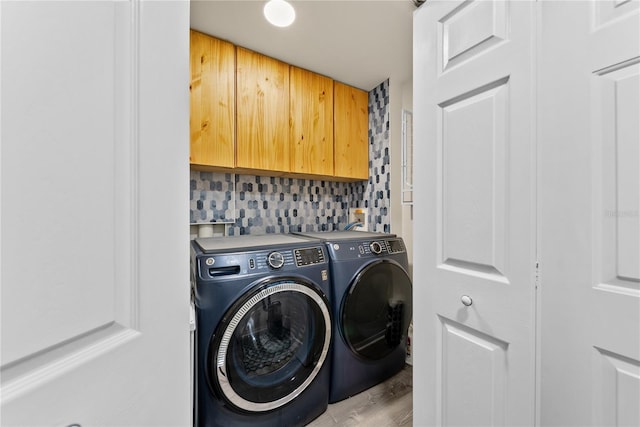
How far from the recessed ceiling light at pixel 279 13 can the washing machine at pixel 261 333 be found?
3.97 feet

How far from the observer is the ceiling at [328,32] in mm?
1372

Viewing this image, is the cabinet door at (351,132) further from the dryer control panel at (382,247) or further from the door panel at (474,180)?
the door panel at (474,180)

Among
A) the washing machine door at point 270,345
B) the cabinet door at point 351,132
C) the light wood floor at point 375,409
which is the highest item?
the cabinet door at point 351,132

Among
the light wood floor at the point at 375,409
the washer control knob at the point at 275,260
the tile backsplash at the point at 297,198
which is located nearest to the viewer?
the washer control knob at the point at 275,260

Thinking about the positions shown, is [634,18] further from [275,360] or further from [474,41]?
[275,360]

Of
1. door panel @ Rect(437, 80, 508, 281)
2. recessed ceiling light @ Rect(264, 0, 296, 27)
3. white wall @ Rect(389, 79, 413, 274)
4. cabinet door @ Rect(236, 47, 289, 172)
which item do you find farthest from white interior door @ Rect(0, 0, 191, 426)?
white wall @ Rect(389, 79, 413, 274)

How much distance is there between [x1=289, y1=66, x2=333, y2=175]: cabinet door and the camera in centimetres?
189

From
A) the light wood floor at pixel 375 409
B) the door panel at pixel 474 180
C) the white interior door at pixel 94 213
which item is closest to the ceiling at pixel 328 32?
the door panel at pixel 474 180

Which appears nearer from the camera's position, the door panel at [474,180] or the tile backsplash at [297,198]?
the door panel at [474,180]

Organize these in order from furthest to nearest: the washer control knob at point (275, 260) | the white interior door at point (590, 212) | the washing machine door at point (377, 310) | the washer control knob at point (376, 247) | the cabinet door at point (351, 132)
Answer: the cabinet door at point (351, 132), the washer control knob at point (376, 247), the washing machine door at point (377, 310), the washer control knob at point (275, 260), the white interior door at point (590, 212)

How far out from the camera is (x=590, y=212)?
0.64 metres

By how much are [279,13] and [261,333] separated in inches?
64.8

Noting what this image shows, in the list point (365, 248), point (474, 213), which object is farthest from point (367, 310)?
point (474, 213)

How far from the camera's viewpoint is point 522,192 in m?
0.74
